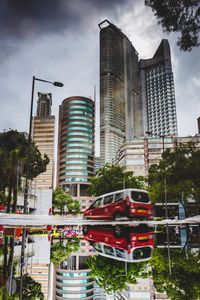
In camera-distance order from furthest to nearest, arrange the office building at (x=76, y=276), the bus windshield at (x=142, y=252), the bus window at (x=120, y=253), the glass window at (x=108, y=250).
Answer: the glass window at (x=108, y=250) < the bus windshield at (x=142, y=252) < the office building at (x=76, y=276) < the bus window at (x=120, y=253)

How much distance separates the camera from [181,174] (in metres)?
26.7

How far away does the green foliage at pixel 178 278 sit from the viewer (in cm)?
418

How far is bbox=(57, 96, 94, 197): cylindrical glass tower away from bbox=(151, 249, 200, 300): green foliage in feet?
374

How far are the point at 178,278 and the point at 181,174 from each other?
2301 cm

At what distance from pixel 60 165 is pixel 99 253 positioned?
122 metres

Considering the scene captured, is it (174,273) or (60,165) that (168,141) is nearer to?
(60,165)

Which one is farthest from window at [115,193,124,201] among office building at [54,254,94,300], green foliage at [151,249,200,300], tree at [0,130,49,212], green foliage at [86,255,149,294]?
tree at [0,130,49,212]

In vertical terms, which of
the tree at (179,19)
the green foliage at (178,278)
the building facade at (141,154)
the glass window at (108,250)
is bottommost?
the green foliage at (178,278)

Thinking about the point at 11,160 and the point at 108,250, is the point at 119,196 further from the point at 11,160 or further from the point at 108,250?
the point at 11,160

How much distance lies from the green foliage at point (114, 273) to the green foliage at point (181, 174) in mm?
20730

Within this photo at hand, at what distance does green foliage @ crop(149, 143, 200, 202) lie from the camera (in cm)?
2542

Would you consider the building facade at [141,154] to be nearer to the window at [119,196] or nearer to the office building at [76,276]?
the window at [119,196]

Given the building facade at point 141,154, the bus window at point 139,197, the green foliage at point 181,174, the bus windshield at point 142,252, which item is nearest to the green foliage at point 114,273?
the bus windshield at point 142,252

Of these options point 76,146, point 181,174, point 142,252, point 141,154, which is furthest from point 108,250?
point 76,146
